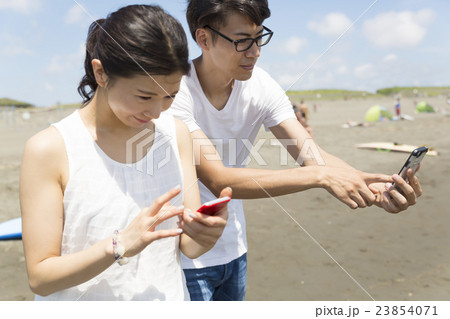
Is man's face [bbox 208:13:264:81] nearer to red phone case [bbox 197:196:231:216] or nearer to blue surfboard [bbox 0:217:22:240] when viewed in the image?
red phone case [bbox 197:196:231:216]

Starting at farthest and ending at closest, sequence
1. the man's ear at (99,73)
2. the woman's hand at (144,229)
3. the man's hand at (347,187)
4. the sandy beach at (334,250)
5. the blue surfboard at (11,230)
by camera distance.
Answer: the blue surfboard at (11,230), the sandy beach at (334,250), the man's hand at (347,187), the man's ear at (99,73), the woman's hand at (144,229)

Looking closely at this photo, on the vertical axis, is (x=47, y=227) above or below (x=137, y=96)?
below

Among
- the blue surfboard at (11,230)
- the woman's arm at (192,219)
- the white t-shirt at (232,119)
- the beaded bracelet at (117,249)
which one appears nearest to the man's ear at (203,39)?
the white t-shirt at (232,119)

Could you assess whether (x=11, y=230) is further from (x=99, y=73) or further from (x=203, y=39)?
(x=99, y=73)

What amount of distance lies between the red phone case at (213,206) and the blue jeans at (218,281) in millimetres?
730

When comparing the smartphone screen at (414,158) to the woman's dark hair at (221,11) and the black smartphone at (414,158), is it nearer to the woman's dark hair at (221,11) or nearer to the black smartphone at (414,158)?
the black smartphone at (414,158)

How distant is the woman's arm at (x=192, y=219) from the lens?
4.79ft

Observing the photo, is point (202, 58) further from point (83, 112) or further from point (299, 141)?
point (83, 112)

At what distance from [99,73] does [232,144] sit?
Result: 2.94 ft

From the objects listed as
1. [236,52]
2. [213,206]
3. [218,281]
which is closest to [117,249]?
[213,206]

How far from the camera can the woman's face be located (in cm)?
148

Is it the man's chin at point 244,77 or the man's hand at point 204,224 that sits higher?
the man's chin at point 244,77

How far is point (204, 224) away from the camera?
146 cm

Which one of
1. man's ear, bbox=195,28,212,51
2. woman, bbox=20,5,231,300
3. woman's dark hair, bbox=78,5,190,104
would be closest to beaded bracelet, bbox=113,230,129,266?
woman, bbox=20,5,231,300
